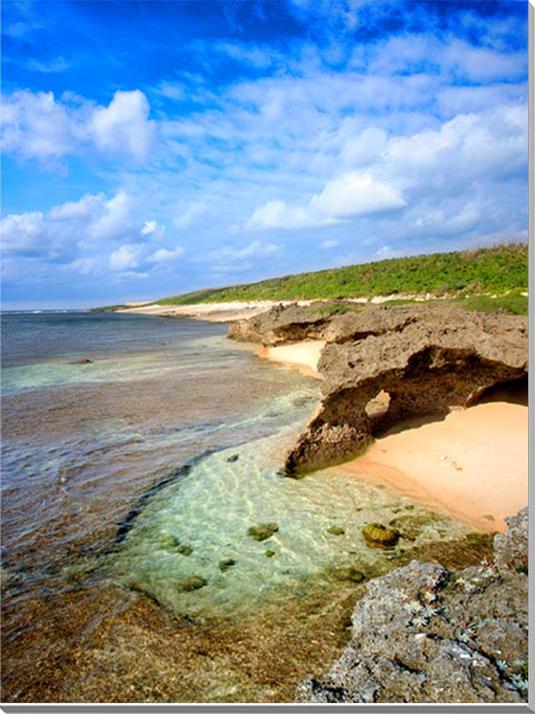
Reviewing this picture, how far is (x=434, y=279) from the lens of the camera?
143 feet

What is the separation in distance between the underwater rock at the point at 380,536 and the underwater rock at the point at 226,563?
6.37ft

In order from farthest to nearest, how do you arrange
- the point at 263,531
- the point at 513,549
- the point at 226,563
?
1. the point at 263,531
2. the point at 226,563
3. the point at 513,549

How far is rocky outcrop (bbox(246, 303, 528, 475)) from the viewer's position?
9.02 m

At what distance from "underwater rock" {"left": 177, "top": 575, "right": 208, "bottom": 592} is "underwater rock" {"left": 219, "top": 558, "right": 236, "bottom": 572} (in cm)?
32

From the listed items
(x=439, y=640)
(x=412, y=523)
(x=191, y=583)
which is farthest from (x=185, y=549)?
(x=439, y=640)

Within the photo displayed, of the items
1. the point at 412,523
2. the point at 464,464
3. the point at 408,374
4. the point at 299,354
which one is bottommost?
the point at 412,523

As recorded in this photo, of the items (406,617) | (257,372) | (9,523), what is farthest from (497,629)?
(257,372)

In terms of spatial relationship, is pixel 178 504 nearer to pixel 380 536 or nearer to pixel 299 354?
pixel 380 536

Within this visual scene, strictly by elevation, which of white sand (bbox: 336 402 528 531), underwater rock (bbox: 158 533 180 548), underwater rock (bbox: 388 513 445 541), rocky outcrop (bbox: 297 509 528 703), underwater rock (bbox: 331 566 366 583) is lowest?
underwater rock (bbox: 388 513 445 541)

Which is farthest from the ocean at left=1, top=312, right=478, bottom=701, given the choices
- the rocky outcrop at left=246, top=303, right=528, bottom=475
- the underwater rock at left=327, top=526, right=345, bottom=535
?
the rocky outcrop at left=246, top=303, right=528, bottom=475

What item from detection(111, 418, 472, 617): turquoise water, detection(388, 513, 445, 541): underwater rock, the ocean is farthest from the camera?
detection(388, 513, 445, 541): underwater rock

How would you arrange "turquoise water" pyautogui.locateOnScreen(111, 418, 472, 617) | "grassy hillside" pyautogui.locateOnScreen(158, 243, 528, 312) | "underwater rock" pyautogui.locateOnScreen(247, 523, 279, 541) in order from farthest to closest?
1. "grassy hillside" pyautogui.locateOnScreen(158, 243, 528, 312)
2. "underwater rock" pyautogui.locateOnScreen(247, 523, 279, 541)
3. "turquoise water" pyautogui.locateOnScreen(111, 418, 472, 617)

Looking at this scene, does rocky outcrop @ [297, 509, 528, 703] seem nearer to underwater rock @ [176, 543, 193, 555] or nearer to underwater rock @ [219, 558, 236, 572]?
underwater rock @ [219, 558, 236, 572]

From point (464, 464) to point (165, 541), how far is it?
5.45m
